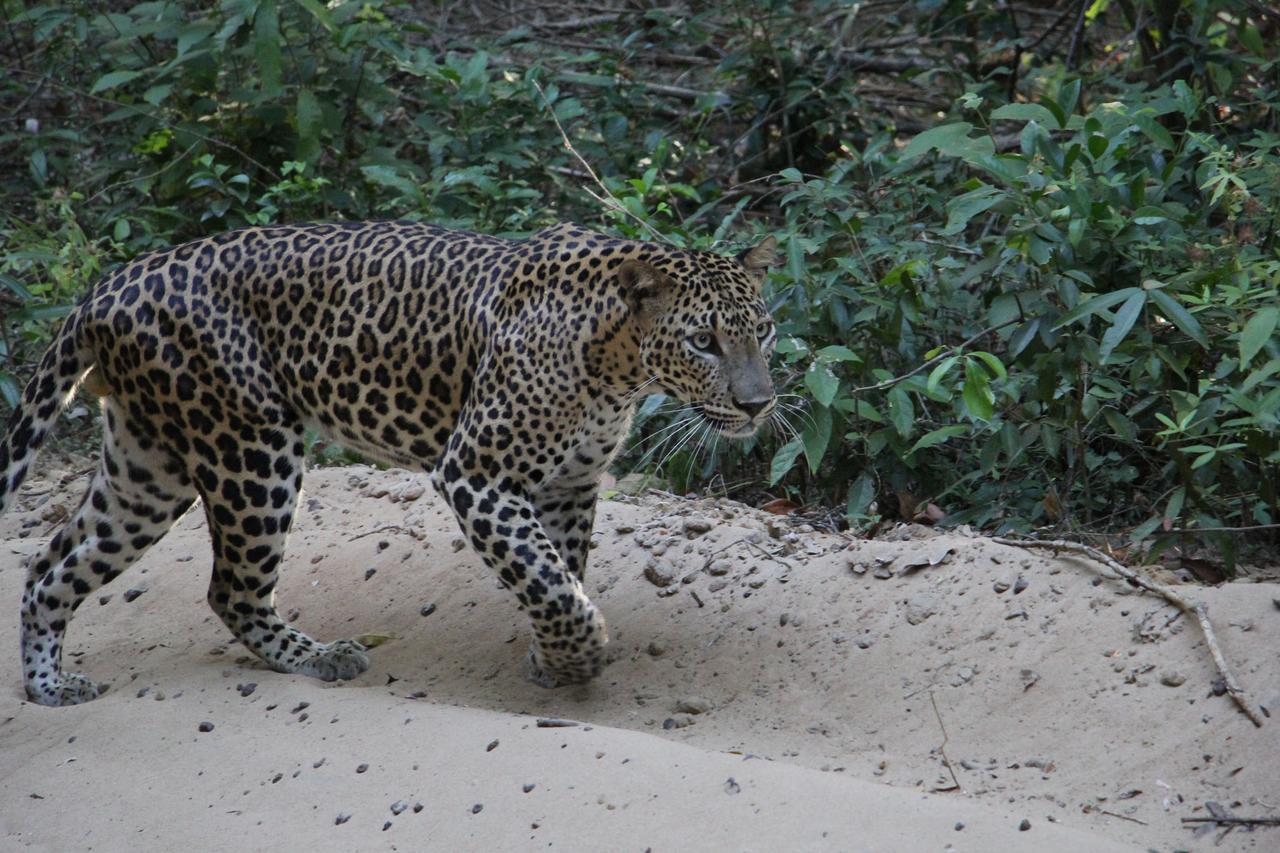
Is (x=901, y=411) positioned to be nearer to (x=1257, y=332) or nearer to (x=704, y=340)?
(x=704, y=340)

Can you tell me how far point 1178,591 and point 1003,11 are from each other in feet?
19.8

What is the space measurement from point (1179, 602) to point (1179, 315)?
3.78ft

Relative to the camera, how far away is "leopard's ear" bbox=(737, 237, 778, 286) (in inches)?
231

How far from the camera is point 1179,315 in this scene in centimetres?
557

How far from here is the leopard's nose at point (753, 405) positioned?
18.0 ft

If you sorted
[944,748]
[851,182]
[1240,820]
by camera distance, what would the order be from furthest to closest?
[851,182]
[944,748]
[1240,820]

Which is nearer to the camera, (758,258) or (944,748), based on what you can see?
(944,748)

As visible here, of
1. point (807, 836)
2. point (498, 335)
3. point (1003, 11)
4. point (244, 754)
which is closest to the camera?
point (807, 836)

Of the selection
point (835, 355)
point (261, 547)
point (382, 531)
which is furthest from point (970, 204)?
point (261, 547)

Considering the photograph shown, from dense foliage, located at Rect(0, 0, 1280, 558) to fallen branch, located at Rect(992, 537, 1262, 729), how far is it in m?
0.42

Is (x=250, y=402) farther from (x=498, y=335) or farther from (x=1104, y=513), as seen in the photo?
(x=1104, y=513)

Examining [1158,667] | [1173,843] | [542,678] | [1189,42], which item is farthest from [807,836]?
[1189,42]

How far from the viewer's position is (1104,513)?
663cm

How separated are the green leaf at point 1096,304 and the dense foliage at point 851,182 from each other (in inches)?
0.8
